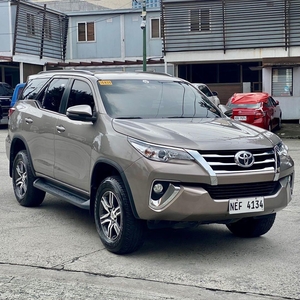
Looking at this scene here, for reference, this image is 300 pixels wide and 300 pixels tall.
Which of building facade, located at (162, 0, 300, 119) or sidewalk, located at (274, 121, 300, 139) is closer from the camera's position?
sidewalk, located at (274, 121, 300, 139)

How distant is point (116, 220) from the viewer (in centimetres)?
571

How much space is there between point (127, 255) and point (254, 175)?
1.49 metres

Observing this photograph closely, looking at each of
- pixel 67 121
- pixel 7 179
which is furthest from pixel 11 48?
→ pixel 67 121

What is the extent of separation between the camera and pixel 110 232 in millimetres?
5805

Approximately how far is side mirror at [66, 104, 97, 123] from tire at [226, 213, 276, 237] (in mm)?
1998

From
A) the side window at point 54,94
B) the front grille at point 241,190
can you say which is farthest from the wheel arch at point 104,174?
the side window at point 54,94

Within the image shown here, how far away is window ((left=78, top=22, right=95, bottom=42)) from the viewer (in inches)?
1356

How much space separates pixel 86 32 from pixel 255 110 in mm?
17410

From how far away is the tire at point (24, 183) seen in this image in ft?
25.6

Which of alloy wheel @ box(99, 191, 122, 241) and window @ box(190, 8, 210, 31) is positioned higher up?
window @ box(190, 8, 210, 31)

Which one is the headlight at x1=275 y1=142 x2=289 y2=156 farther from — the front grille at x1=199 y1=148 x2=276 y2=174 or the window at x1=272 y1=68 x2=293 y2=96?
the window at x1=272 y1=68 x2=293 y2=96

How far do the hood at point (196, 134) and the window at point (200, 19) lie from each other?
2127 centimetres

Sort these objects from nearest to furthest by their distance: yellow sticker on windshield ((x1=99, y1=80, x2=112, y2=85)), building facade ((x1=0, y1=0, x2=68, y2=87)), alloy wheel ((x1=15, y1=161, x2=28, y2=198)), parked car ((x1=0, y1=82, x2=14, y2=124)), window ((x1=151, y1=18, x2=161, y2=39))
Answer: yellow sticker on windshield ((x1=99, y1=80, x2=112, y2=85)), alloy wheel ((x1=15, y1=161, x2=28, y2=198)), parked car ((x1=0, y1=82, x2=14, y2=124)), building facade ((x1=0, y1=0, x2=68, y2=87)), window ((x1=151, y1=18, x2=161, y2=39))

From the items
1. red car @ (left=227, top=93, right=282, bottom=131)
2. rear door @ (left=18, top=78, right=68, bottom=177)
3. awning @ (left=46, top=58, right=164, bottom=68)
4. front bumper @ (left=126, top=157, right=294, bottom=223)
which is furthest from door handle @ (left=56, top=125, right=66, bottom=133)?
awning @ (left=46, top=58, right=164, bottom=68)
